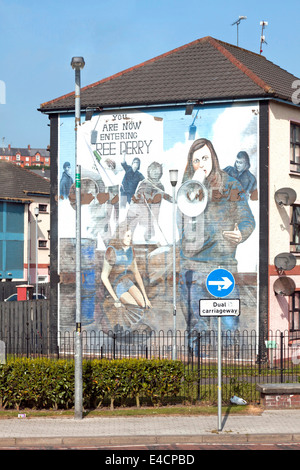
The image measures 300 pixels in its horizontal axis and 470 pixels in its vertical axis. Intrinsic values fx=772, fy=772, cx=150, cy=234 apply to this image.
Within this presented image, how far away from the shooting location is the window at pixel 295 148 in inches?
1150

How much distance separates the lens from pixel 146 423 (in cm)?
1639

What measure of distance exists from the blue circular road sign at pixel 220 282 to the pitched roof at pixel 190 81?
13409mm

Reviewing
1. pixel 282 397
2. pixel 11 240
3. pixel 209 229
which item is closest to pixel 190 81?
pixel 209 229

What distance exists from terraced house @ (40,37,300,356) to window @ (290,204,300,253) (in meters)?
0.07

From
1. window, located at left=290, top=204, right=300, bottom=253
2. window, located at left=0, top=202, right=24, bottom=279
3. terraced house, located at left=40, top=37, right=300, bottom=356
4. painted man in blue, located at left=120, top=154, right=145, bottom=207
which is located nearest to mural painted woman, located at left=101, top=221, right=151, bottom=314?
terraced house, located at left=40, top=37, right=300, bottom=356

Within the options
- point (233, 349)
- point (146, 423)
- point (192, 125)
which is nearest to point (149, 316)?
point (233, 349)

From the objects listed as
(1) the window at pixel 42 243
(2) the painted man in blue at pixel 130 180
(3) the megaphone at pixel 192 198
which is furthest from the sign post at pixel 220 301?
(1) the window at pixel 42 243

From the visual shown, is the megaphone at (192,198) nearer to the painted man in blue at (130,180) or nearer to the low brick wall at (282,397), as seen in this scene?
the painted man in blue at (130,180)

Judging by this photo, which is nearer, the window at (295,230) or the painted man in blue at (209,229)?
the painted man in blue at (209,229)

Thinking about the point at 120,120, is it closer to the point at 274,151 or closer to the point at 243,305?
the point at 274,151

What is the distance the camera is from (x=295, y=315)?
2934cm

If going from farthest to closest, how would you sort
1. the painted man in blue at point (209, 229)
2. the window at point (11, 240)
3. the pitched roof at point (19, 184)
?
the pitched roof at point (19, 184) < the window at point (11, 240) < the painted man in blue at point (209, 229)

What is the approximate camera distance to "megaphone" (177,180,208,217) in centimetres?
2844
